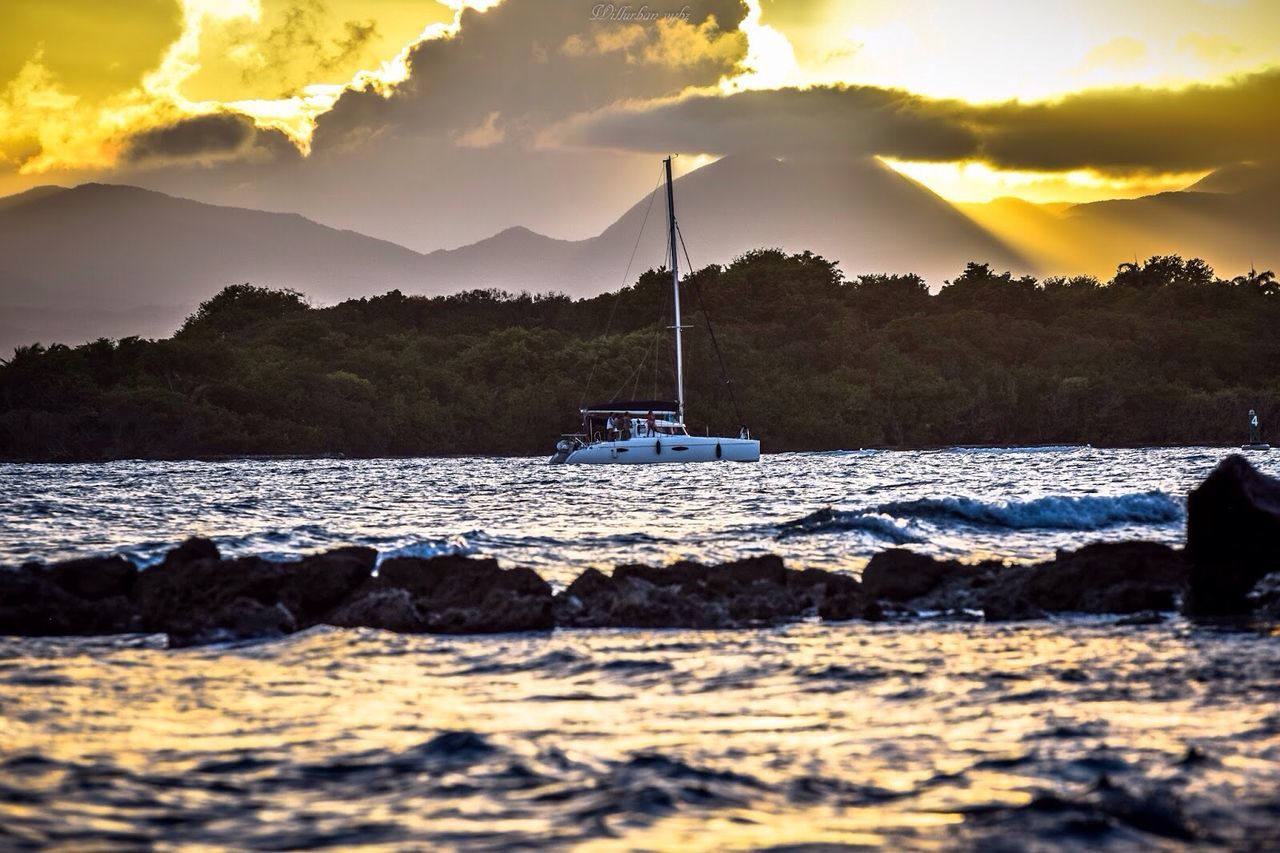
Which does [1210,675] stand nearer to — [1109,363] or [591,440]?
[591,440]

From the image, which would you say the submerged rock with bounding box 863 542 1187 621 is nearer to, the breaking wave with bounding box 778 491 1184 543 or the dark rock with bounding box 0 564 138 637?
the dark rock with bounding box 0 564 138 637

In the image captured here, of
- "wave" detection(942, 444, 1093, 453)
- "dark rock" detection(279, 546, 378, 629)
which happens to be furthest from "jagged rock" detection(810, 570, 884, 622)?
"wave" detection(942, 444, 1093, 453)

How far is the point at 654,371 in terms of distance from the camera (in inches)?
4513

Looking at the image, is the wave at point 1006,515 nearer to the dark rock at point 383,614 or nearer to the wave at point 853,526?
the wave at point 853,526

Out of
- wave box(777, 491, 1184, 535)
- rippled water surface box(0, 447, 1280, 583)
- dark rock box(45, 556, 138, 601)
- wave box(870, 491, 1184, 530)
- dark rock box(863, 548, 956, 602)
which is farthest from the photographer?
wave box(870, 491, 1184, 530)

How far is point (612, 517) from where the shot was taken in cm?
3231

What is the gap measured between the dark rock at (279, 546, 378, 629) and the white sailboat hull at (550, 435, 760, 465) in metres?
53.9

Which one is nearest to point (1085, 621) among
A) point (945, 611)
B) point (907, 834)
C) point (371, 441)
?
point (945, 611)

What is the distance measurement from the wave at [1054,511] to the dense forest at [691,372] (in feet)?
242

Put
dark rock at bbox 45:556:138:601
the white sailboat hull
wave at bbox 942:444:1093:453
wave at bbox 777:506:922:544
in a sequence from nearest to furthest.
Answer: dark rock at bbox 45:556:138:601 → wave at bbox 777:506:922:544 → the white sailboat hull → wave at bbox 942:444:1093:453

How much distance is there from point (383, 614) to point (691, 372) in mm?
101048

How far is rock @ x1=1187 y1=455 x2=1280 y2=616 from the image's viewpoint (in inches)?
619

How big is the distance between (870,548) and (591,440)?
5200cm

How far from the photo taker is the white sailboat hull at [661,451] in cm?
7138
